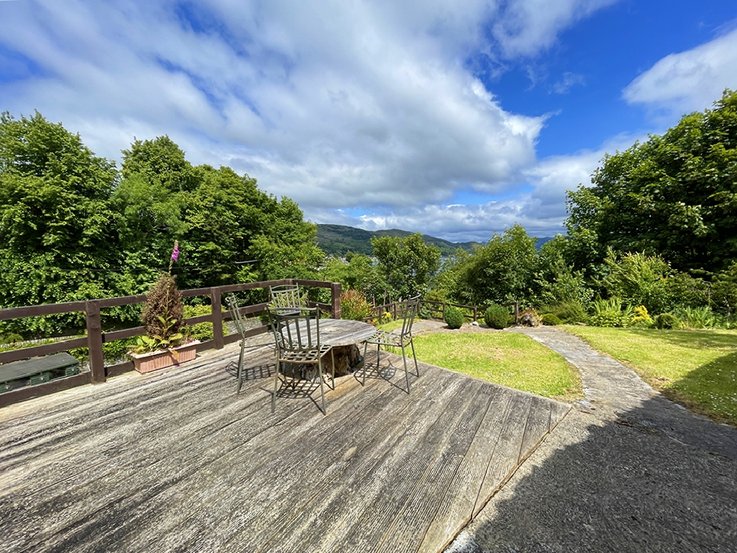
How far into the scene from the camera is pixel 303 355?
2.74m

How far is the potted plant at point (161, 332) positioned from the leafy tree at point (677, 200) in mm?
14842

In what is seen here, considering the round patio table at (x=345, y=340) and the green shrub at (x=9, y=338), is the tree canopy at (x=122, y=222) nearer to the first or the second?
the green shrub at (x=9, y=338)

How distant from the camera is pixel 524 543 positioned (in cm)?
145

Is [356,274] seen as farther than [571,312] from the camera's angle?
Yes

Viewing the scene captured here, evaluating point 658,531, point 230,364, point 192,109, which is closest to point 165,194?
point 192,109

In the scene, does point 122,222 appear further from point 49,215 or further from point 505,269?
point 505,269

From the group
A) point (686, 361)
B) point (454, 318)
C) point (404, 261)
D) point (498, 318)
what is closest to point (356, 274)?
point (454, 318)

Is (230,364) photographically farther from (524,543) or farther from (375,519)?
(524,543)

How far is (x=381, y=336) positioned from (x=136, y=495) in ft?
8.02

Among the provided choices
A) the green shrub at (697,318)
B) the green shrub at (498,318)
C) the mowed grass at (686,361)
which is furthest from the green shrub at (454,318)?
the green shrub at (697,318)

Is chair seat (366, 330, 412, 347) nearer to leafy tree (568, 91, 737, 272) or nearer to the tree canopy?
the tree canopy

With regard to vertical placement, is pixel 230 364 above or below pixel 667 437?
above

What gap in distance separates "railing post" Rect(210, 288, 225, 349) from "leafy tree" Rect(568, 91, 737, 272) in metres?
14.3

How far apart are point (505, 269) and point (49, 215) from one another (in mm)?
18489
